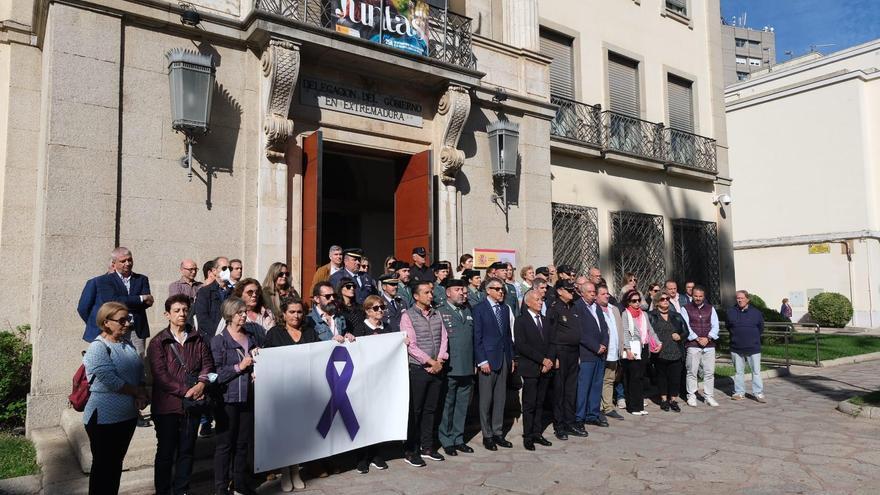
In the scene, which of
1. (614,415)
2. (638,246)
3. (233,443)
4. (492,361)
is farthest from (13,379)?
(638,246)

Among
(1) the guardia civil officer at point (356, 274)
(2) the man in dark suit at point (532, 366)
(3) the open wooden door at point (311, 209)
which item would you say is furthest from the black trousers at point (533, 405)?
(3) the open wooden door at point (311, 209)

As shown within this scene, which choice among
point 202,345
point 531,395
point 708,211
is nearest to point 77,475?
point 202,345

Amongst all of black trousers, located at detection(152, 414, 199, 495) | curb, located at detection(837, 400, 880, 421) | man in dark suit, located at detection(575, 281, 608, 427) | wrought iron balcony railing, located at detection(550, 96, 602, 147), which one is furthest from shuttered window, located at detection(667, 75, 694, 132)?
black trousers, located at detection(152, 414, 199, 495)

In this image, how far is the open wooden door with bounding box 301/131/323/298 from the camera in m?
9.01

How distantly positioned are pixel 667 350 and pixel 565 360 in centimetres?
253

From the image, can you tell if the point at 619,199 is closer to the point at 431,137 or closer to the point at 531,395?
the point at 431,137

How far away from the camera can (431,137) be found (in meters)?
11.0

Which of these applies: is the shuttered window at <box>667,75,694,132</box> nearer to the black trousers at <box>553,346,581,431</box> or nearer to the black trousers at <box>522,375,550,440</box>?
the black trousers at <box>553,346,581,431</box>

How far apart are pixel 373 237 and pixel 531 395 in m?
8.50

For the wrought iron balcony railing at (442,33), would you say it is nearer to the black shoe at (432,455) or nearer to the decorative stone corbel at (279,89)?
the decorative stone corbel at (279,89)

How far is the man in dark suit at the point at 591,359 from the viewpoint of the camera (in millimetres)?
8062

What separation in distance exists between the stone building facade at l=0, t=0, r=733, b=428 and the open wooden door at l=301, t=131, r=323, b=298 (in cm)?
3

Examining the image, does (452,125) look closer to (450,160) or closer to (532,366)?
(450,160)

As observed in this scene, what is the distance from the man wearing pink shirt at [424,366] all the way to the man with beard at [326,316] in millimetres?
749
